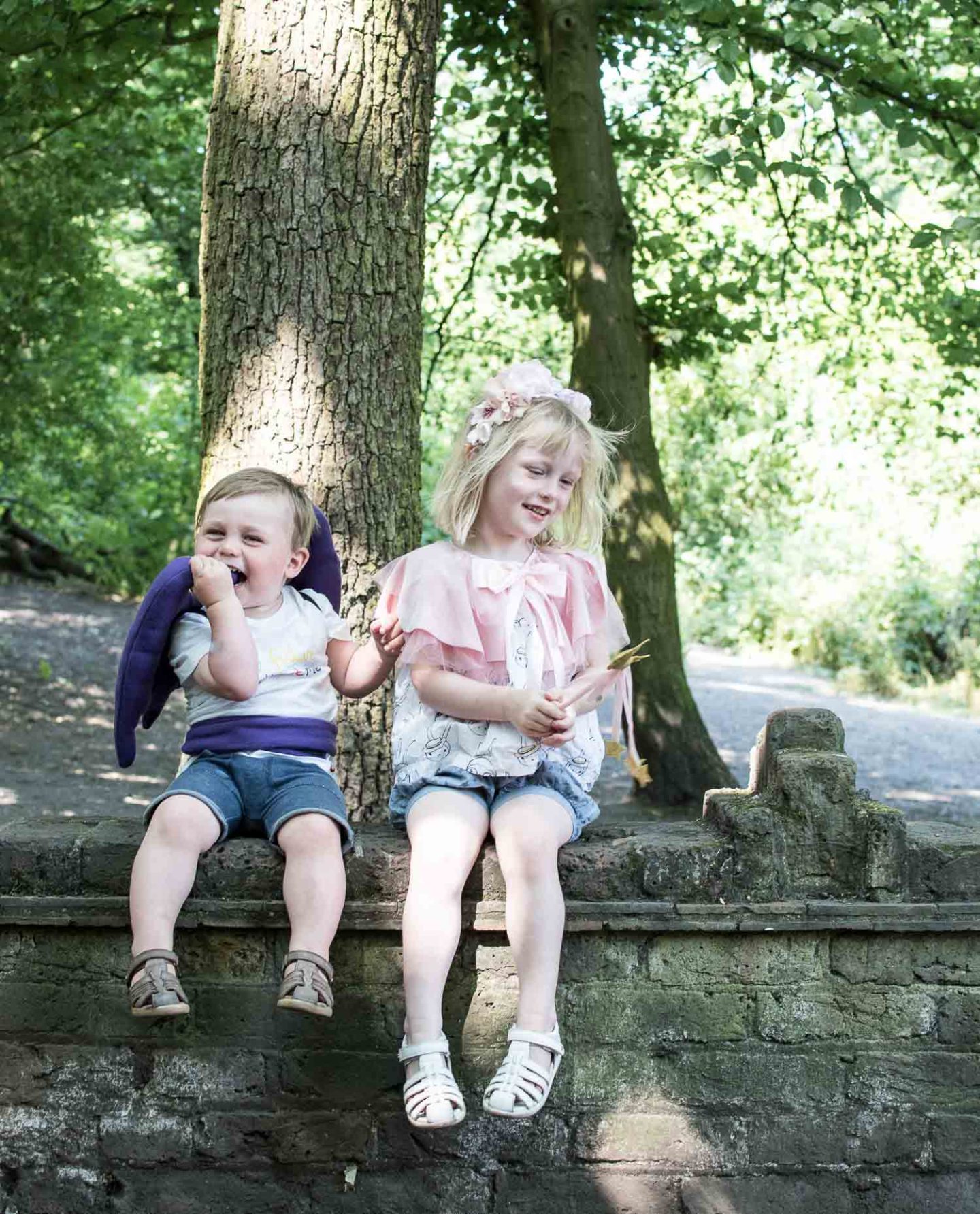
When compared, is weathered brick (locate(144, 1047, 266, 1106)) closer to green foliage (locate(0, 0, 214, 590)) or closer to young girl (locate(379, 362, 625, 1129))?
young girl (locate(379, 362, 625, 1129))

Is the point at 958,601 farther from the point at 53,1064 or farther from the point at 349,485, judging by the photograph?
the point at 53,1064

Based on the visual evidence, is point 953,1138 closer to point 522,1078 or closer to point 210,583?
point 522,1078

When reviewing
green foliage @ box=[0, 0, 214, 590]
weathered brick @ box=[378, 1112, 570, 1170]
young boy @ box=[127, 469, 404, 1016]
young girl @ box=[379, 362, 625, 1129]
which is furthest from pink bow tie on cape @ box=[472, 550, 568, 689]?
green foliage @ box=[0, 0, 214, 590]

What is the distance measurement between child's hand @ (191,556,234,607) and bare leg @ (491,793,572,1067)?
0.83m

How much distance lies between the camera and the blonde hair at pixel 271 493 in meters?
3.61

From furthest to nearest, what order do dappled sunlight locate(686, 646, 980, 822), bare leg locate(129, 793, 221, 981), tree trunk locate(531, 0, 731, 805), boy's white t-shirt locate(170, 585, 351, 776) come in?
dappled sunlight locate(686, 646, 980, 822) < tree trunk locate(531, 0, 731, 805) < boy's white t-shirt locate(170, 585, 351, 776) < bare leg locate(129, 793, 221, 981)

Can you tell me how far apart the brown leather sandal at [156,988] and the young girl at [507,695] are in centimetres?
51

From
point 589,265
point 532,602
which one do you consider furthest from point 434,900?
point 589,265

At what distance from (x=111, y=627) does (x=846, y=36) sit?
37.7 feet

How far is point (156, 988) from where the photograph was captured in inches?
116

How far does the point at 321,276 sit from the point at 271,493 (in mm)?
955

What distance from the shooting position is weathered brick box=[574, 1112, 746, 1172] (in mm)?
3379

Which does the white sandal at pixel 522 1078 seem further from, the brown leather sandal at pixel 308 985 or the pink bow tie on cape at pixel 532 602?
the pink bow tie on cape at pixel 532 602

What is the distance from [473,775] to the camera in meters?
3.38
